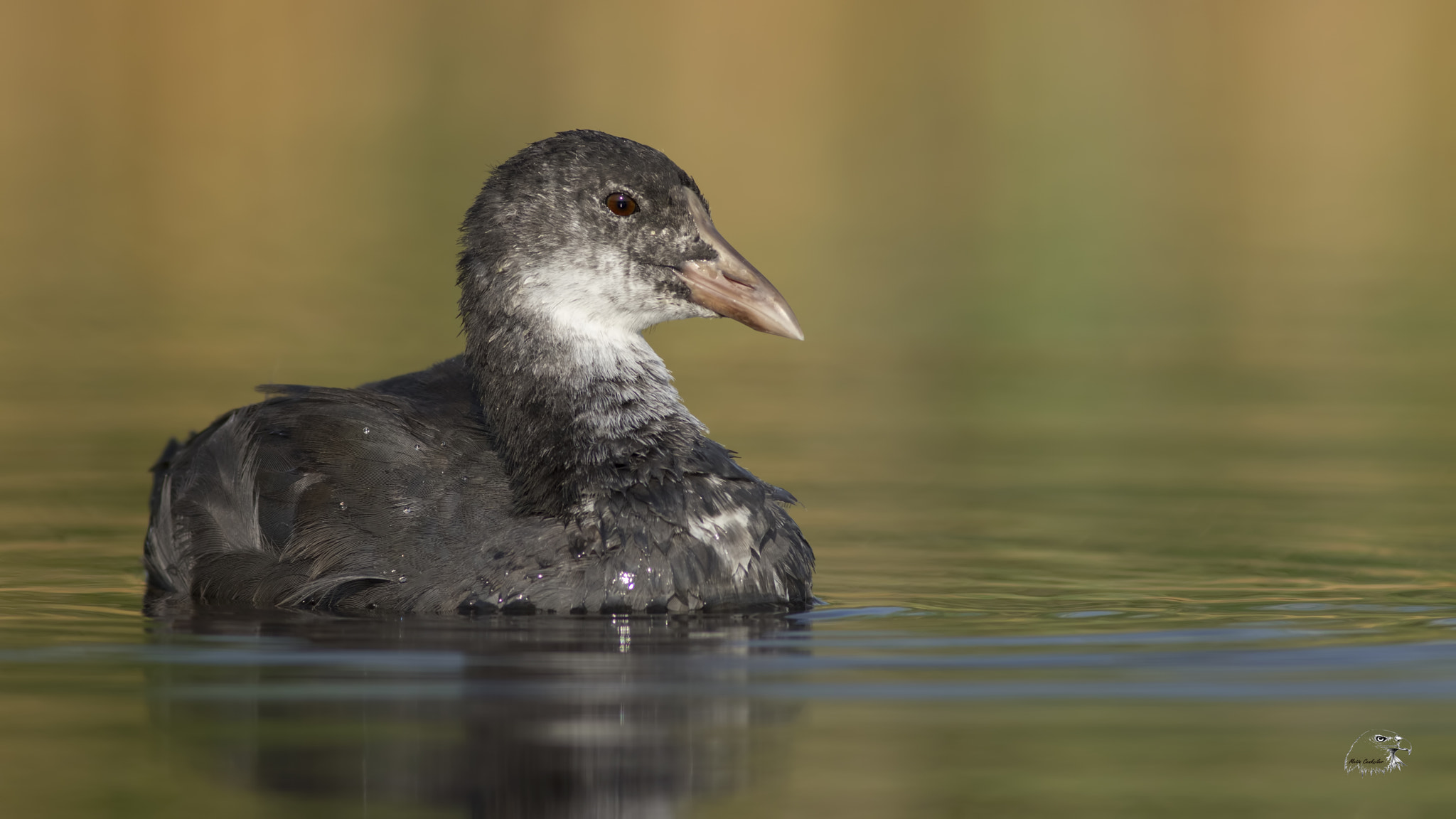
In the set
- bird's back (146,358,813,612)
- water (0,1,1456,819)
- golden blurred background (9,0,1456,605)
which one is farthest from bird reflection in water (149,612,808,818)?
golden blurred background (9,0,1456,605)

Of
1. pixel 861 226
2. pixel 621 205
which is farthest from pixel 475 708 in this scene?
pixel 861 226

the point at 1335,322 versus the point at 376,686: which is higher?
the point at 1335,322

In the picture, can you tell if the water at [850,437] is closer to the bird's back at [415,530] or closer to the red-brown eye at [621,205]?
the bird's back at [415,530]

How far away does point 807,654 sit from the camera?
6508 mm

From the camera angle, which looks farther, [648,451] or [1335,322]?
[1335,322]

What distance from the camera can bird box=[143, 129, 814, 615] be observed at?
23.9 ft

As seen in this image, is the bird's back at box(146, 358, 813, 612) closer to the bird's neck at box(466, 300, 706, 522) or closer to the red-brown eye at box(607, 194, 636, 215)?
the bird's neck at box(466, 300, 706, 522)

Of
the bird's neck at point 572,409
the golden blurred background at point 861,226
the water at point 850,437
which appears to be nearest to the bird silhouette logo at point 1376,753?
the water at point 850,437

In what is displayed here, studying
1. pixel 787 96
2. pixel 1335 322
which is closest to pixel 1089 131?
pixel 787 96

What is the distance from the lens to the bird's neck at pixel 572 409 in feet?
24.8

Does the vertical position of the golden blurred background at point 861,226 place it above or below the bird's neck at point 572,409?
above

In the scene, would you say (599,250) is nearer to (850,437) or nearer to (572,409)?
→ (572,409)

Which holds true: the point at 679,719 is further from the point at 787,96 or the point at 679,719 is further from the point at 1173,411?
the point at 787,96

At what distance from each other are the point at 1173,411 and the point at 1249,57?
2687 cm
